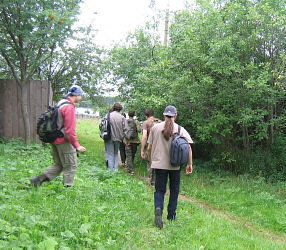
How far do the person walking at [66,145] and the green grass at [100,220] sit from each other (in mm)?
199

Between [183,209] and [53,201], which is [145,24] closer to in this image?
[183,209]

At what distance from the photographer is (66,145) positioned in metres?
5.16

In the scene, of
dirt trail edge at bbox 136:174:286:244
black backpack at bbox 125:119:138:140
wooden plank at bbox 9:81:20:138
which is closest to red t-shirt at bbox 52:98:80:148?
dirt trail edge at bbox 136:174:286:244

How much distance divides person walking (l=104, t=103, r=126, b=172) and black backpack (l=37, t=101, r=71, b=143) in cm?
358

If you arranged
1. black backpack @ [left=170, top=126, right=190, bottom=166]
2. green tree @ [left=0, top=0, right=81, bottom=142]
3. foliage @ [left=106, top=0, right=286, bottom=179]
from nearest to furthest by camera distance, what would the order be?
black backpack @ [left=170, top=126, right=190, bottom=166] → foliage @ [left=106, top=0, right=286, bottom=179] → green tree @ [left=0, top=0, right=81, bottom=142]

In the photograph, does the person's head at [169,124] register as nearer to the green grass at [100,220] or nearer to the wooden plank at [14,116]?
the green grass at [100,220]

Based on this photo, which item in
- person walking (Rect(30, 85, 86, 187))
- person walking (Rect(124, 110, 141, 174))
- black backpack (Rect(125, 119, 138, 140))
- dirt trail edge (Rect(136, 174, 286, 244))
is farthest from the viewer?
person walking (Rect(124, 110, 141, 174))

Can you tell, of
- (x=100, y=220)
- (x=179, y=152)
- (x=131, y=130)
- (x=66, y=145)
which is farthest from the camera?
(x=131, y=130)

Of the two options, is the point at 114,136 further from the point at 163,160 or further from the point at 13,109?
the point at 13,109

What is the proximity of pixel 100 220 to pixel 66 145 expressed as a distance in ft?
4.70

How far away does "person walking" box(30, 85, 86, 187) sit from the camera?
502 centimetres

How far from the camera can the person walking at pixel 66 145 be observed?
16.5ft

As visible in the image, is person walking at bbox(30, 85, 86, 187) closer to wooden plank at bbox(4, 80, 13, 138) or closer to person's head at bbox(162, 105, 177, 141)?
person's head at bbox(162, 105, 177, 141)

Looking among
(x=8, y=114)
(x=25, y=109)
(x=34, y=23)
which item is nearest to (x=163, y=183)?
(x=34, y=23)
